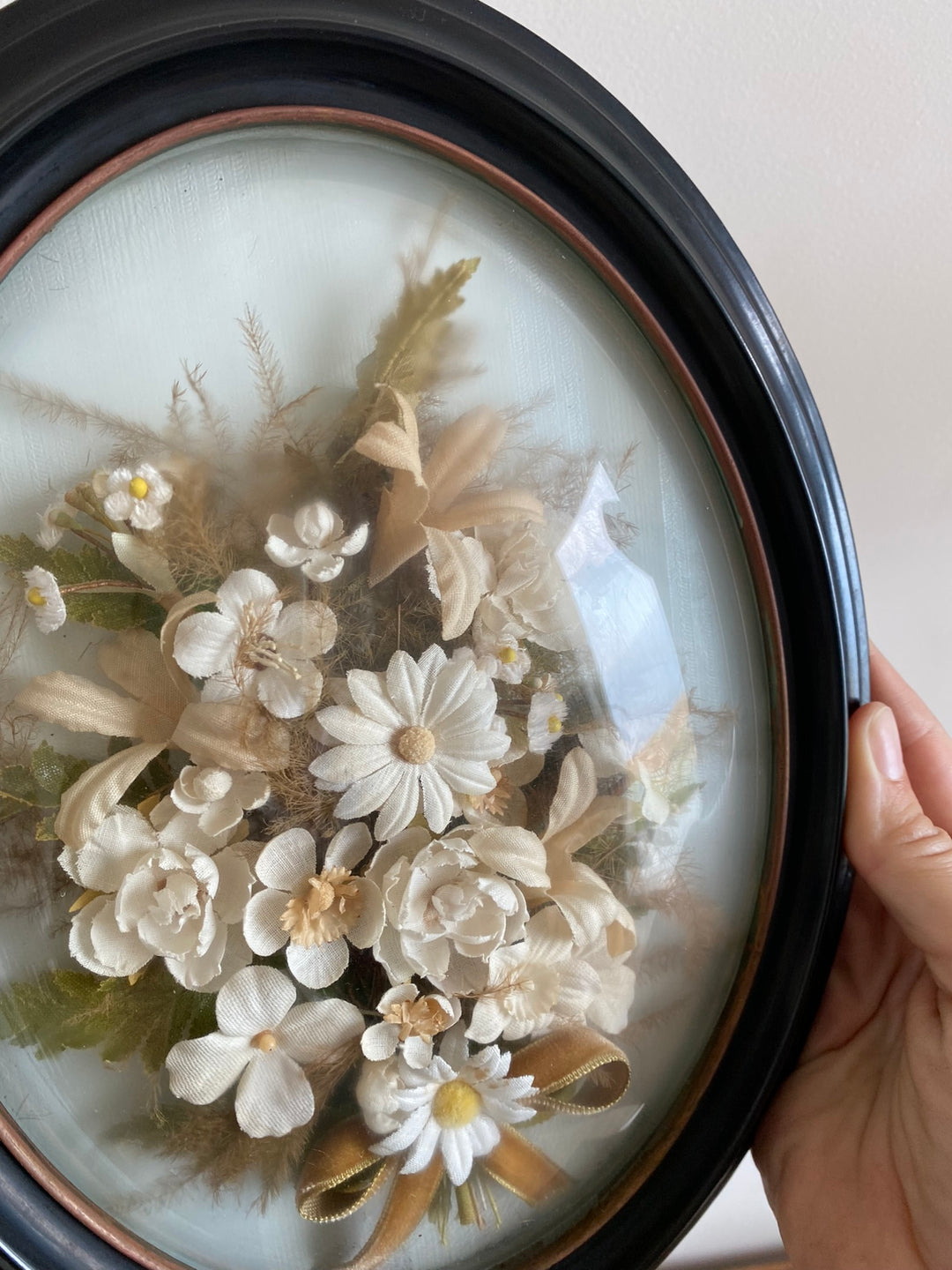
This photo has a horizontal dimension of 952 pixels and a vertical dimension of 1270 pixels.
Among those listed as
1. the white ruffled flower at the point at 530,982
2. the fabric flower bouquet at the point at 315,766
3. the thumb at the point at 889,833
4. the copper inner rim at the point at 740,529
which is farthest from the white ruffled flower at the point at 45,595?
the thumb at the point at 889,833

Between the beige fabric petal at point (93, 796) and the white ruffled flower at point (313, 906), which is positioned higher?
the beige fabric petal at point (93, 796)

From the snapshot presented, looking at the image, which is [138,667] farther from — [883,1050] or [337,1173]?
[883,1050]

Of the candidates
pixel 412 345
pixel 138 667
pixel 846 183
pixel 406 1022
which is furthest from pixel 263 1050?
pixel 846 183

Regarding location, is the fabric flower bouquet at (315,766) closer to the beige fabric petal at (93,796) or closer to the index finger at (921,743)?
the beige fabric petal at (93,796)

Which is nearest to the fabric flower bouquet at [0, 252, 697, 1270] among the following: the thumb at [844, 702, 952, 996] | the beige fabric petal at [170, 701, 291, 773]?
the beige fabric petal at [170, 701, 291, 773]

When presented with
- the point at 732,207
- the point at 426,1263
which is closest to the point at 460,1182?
the point at 426,1263

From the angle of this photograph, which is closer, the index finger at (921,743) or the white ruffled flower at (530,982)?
the white ruffled flower at (530,982)

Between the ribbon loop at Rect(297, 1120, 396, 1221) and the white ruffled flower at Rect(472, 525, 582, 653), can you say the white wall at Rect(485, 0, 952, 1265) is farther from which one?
the ribbon loop at Rect(297, 1120, 396, 1221)

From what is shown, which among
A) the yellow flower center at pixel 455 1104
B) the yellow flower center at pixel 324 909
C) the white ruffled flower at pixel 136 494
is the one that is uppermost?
the white ruffled flower at pixel 136 494

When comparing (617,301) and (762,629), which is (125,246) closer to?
(617,301)
